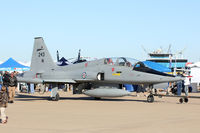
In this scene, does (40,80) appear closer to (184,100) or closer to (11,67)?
(184,100)

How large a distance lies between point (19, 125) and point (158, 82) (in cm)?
1002

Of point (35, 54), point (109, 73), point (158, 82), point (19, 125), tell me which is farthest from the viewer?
point (35, 54)

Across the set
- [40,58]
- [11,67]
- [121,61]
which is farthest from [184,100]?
[11,67]

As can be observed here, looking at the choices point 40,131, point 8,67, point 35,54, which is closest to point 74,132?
point 40,131

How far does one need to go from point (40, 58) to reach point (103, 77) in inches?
210

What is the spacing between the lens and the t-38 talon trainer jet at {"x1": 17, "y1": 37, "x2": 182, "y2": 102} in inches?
709

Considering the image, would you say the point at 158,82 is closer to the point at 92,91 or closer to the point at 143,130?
the point at 92,91

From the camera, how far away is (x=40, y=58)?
22562 millimetres

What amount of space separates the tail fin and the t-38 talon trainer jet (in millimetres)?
492

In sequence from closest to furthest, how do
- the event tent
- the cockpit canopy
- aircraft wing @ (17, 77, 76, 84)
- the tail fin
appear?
the cockpit canopy, aircraft wing @ (17, 77, 76, 84), the tail fin, the event tent

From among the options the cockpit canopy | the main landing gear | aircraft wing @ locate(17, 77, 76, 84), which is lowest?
the main landing gear

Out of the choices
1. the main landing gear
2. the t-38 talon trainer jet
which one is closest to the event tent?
the t-38 talon trainer jet

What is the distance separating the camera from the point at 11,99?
17641 millimetres

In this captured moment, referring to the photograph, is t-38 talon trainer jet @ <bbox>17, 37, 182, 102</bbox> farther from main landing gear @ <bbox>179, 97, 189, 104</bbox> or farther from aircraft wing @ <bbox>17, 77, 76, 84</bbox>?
main landing gear @ <bbox>179, 97, 189, 104</bbox>
